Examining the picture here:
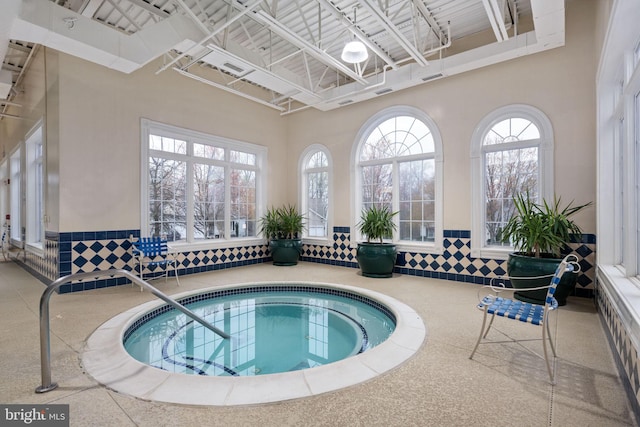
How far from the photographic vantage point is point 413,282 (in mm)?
5160

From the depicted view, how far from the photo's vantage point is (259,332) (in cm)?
358

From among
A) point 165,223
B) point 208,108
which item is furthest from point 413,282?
point 208,108

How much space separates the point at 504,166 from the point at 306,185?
4.12m

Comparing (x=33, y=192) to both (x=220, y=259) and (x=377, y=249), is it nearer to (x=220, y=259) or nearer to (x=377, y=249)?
(x=220, y=259)

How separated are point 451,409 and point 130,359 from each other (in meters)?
2.25

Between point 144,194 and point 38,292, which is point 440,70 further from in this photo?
point 38,292

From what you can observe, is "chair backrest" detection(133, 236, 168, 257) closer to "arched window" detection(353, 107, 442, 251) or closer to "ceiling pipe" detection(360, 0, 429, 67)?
"arched window" detection(353, 107, 442, 251)

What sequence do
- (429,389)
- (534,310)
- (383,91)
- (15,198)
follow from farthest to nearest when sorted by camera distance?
(15,198)
(383,91)
(534,310)
(429,389)

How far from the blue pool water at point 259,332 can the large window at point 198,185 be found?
1.92 meters

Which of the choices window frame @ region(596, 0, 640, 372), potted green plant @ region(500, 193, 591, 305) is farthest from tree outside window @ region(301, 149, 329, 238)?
window frame @ region(596, 0, 640, 372)

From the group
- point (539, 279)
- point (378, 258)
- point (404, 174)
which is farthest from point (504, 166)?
point (378, 258)

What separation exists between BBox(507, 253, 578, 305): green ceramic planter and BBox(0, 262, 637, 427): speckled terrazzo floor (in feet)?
1.14

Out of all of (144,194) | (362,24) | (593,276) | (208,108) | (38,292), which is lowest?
(38,292)

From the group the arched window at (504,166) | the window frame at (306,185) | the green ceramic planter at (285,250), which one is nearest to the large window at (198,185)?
the green ceramic planter at (285,250)
